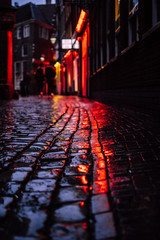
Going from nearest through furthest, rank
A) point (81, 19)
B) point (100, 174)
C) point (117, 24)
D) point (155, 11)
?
point (100, 174) < point (155, 11) < point (117, 24) < point (81, 19)

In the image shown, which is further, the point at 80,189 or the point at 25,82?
the point at 25,82

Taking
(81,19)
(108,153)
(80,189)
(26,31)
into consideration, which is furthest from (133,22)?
(26,31)

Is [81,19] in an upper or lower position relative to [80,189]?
upper

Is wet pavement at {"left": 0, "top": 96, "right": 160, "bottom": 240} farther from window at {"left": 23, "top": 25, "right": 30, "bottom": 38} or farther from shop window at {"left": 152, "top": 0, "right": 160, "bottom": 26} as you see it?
window at {"left": 23, "top": 25, "right": 30, "bottom": 38}

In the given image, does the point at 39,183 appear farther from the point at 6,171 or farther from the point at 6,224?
the point at 6,224

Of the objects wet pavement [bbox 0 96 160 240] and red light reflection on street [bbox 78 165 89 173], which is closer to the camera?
wet pavement [bbox 0 96 160 240]

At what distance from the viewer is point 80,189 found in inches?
79.9

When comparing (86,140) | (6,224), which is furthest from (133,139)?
(6,224)

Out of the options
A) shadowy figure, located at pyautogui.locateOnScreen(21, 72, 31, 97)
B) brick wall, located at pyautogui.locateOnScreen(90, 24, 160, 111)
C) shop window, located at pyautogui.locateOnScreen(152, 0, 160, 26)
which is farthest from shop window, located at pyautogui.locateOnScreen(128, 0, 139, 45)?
shadowy figure, located at pyautogui.locateOnScreen(21, 72, 31, 97)

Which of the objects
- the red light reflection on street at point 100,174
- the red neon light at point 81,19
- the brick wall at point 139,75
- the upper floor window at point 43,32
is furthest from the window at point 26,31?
the red light reflection on street at point 100,174

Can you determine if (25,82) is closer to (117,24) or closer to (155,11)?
(117,24)


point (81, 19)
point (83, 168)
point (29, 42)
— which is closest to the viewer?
point (83, 168)

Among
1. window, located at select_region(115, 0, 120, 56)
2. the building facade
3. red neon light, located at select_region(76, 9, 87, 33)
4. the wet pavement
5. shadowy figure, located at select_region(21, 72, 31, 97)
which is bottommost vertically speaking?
the wet pavement

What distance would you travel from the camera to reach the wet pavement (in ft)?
4.77
